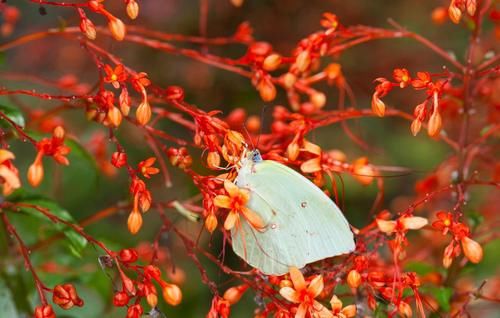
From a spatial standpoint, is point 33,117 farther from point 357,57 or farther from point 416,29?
point 416,29

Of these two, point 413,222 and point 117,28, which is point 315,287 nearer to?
point 413,222

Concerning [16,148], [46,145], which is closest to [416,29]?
[16,148]

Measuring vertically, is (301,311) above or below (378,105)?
below

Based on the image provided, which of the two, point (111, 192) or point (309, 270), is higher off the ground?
point (309, 270)

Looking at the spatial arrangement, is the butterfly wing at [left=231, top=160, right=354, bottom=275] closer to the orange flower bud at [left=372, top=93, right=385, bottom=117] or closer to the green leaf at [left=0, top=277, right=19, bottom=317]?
the orange flower bud at [left=372, top=93, right=385, bottom=117]

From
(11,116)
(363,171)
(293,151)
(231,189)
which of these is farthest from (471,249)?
(11,116)
